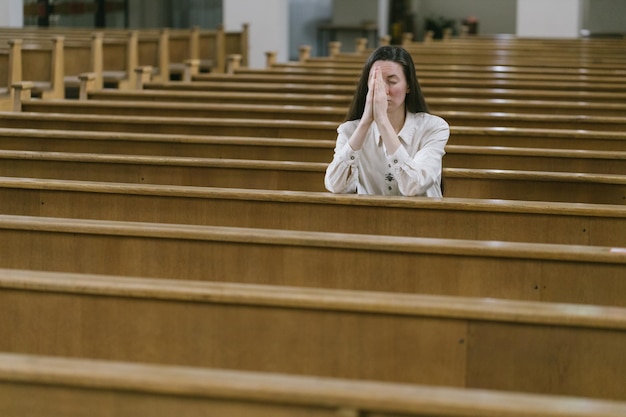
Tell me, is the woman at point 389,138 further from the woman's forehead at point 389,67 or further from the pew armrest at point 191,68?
the pew armrest at point 191,68

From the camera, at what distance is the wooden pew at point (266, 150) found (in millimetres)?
4043

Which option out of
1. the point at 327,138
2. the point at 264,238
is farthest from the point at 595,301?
the point at 327,138

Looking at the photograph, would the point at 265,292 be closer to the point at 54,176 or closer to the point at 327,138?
the point at 54,176

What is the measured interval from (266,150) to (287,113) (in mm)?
845

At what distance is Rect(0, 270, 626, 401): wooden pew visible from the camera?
1915 millimetres

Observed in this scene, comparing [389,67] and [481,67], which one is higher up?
[481,67]

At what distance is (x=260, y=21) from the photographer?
492 inches

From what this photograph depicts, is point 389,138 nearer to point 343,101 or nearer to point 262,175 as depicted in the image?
point 262,175

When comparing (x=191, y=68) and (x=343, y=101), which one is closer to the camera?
(x=343, y=101)

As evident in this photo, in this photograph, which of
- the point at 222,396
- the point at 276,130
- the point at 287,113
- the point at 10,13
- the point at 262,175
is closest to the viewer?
the point at 222,396

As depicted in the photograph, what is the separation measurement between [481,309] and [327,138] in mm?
2914

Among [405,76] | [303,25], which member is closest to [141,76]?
[405,76]

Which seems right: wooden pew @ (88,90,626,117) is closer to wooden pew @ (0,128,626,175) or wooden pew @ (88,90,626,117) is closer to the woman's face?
wooden pew @ (0,128,626,175)

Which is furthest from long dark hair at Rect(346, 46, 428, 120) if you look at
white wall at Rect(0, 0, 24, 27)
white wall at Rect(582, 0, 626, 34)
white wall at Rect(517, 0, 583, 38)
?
white wall at Rect(582, 0, 626, 34)
